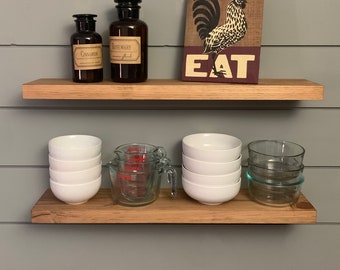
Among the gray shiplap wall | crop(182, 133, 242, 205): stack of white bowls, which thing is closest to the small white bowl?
crop(182, 133, 242, 205): stack of white bowls

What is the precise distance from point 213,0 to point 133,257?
66 centimetres

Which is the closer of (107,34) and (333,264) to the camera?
(107,34)

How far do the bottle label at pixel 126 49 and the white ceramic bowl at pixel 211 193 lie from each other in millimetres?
291

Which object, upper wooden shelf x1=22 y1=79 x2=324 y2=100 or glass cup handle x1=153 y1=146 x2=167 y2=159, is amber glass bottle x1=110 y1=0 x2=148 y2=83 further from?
glass cup handle x1=153 y1=146 x2=167 y2=159

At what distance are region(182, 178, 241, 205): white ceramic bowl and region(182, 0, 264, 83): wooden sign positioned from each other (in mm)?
231

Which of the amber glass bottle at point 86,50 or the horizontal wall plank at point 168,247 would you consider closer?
the amber glass bottle at point 86,50

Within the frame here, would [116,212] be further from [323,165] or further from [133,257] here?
[323,165]

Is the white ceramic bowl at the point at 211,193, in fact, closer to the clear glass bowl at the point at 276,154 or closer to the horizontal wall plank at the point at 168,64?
the clear glass bowl at the point at 276,154

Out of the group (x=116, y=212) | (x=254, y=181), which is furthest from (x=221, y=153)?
(x=116, y=212)

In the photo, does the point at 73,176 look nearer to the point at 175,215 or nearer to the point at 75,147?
the point at 75,147

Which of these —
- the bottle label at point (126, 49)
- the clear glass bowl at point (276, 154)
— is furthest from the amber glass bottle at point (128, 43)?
the clear glass bowl at point (276, 154)

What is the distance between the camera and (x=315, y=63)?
3.05 feet

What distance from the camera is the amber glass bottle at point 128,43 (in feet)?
2.69

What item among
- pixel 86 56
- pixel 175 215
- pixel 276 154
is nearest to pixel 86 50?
pixel 86 56
